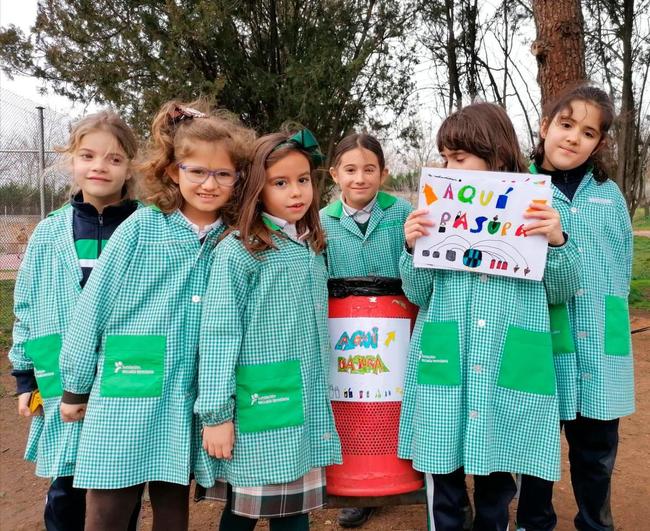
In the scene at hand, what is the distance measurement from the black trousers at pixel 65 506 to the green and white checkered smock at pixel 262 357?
0.68 m

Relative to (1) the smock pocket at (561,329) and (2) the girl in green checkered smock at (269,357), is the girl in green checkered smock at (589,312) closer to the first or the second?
(1) the smock pocket at (561,329)

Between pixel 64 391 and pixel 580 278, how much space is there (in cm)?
195

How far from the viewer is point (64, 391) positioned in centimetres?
202

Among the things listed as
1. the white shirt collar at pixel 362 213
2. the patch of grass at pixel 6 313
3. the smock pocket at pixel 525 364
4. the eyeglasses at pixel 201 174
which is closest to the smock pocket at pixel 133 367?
the eyeglasses at pixel 201 174

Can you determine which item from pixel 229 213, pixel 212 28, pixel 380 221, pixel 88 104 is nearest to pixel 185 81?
pixel 212 28

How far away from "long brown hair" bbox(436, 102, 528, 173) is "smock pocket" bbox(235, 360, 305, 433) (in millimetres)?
1065

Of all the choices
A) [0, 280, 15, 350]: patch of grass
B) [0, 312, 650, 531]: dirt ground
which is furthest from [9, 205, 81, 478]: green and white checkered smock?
[0, 280, 15, 350]: patch of grass

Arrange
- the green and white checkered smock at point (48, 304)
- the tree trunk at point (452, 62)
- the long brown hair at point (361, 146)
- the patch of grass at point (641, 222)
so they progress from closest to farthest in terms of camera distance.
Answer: the green and white checkered smock at point (48, 304) → the long brown hair at point (361, 146) → the tree trunk at point (452, 62) → the patch of grass at point (641, 222)

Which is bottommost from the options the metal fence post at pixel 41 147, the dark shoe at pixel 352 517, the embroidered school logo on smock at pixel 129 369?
the dark shoe at pixel 352 517

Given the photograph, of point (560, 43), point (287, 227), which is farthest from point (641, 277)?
point (287, 227)

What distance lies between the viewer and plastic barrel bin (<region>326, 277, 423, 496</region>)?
234cm

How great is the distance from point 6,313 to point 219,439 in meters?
6.70

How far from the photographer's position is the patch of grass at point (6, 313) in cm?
674

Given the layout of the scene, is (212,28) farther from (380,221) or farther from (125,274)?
(125,274)
